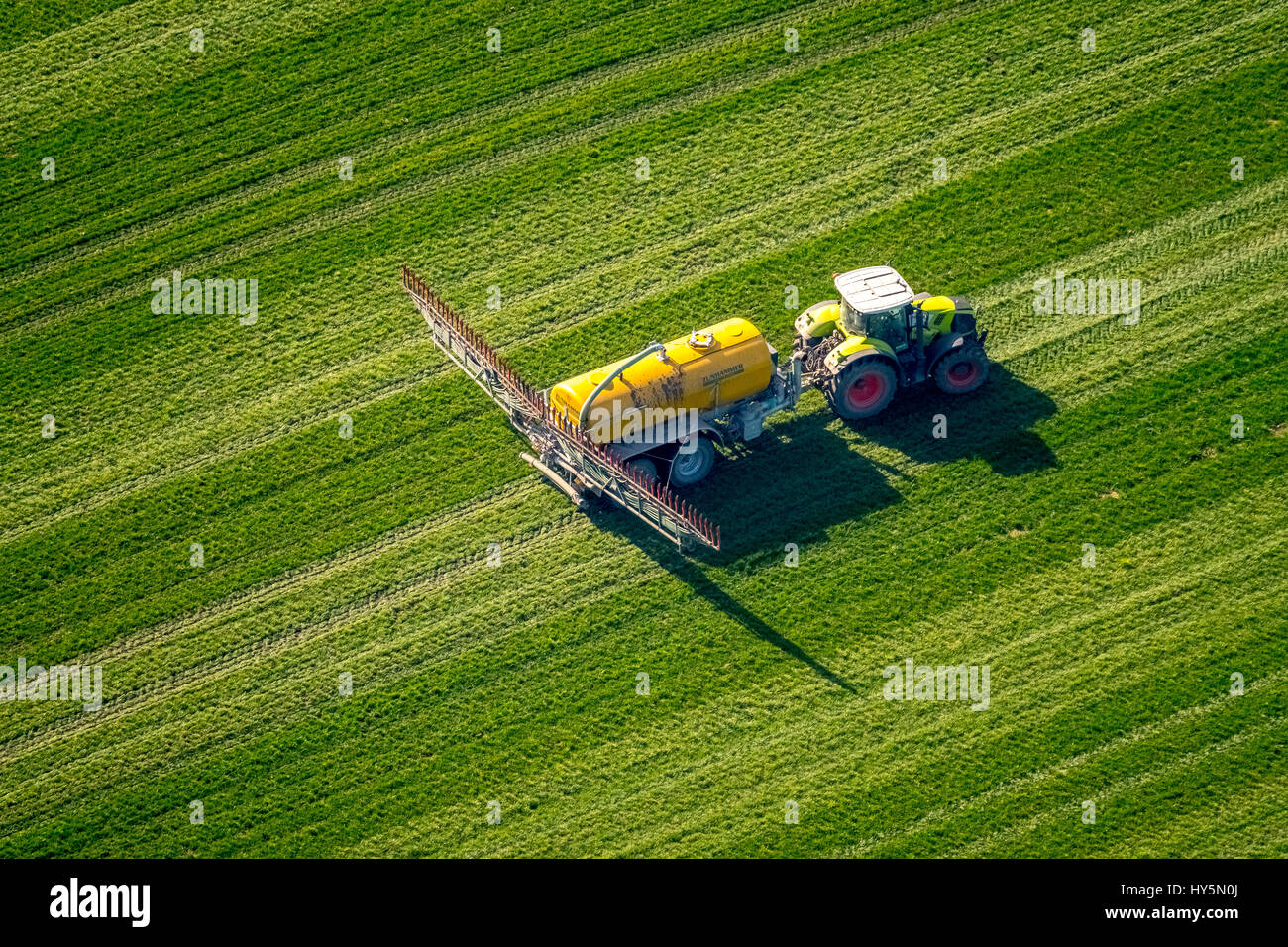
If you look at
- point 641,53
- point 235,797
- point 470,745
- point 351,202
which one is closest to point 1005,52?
point 641,53

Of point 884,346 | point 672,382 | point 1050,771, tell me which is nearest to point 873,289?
point 884,346

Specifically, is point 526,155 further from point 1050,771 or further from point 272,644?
point 1050,771

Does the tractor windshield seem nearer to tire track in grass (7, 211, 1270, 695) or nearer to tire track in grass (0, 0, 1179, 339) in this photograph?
tire track in grass (7, 211, 1270, 695)

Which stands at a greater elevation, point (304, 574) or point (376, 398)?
point (376, 398)

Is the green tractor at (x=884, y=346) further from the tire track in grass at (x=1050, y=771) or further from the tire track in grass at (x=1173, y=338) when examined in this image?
the tire track in grass at (x=1050, y=771)

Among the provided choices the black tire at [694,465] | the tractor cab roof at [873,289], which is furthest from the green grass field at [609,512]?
the tractor cab roof at [873,289]

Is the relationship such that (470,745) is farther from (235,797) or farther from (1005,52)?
(1005,52)
